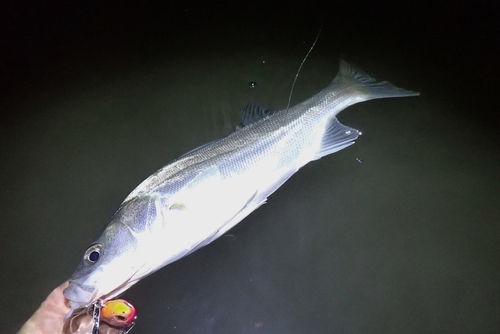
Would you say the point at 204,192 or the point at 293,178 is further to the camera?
the point at 293,178

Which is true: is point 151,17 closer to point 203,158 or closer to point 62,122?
point 62,122

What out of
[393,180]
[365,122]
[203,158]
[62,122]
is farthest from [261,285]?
[62,122]

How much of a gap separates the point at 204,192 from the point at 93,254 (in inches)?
14.1

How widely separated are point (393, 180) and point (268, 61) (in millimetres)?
833

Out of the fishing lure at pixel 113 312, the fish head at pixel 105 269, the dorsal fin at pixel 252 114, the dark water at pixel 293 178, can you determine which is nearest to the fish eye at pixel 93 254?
the fish head at pixel 105 269

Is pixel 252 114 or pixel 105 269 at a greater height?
pixel 252 114

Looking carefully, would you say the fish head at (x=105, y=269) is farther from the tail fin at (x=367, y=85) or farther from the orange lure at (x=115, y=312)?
the tail fin at (x=367, y=85)

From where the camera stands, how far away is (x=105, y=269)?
959 millimetres

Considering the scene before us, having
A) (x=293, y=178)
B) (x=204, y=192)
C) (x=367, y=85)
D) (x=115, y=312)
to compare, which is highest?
(x=367, y=85)

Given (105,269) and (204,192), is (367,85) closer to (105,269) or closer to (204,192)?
(204,192)

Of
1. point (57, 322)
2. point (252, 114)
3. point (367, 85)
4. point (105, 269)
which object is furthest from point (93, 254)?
point (367, 85)

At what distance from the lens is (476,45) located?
1664 mm

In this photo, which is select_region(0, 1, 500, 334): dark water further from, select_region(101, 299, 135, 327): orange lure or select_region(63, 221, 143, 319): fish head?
select_region(63, 221, 143, 319): fish head

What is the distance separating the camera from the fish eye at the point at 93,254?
0.98 metres
